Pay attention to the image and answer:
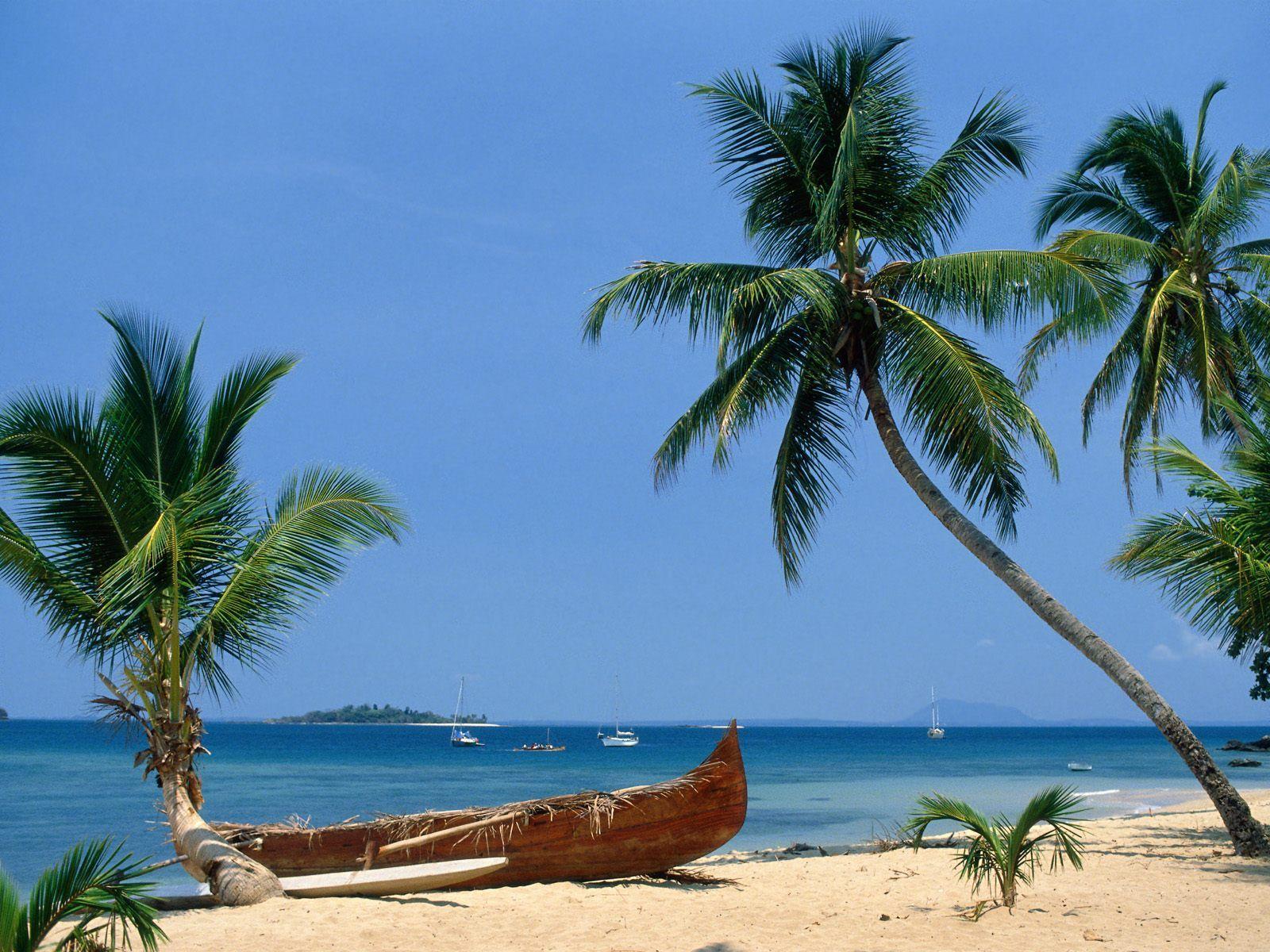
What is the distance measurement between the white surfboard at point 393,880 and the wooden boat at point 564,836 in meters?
0.23

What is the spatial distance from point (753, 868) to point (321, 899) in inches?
182

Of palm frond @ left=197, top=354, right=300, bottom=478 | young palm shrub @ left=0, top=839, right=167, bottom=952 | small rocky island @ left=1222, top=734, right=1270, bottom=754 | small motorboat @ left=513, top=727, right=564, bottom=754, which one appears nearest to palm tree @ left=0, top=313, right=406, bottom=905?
palm frond @ left=197, top=354, right=300, bottom=478

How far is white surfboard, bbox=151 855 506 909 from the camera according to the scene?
790 centimetres

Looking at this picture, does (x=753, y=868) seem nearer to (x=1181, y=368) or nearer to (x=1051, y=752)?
(x=1181, y=368)

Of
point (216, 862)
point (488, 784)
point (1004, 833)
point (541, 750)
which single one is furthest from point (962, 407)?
point (541, 750)

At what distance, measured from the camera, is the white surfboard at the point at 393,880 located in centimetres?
790

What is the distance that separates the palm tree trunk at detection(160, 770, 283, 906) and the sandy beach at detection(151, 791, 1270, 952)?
24cm

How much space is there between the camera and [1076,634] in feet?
32.3

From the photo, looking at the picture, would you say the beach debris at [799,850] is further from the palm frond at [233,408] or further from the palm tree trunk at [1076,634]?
the palm frond at [233,408]

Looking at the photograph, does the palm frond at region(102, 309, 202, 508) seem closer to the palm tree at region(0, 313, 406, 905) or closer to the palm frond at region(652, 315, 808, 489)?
the palm tree at region(0, 313, 406, 905)

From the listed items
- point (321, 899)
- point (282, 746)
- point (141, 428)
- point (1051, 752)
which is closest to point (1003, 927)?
point (321, 899)

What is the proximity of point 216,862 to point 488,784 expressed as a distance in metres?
28.6

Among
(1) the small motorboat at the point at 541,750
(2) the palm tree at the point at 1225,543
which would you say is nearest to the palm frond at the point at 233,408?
(2) the palm tree at the point at 1225,543

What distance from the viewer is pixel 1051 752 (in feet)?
215
